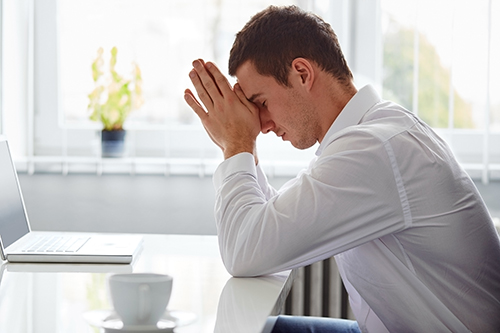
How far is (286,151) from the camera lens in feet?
6.87

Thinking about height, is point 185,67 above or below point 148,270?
above

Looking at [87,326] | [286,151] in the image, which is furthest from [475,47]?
[87,326]

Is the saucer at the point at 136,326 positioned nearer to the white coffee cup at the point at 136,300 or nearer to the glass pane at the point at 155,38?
the white coffee cup at the point at 136,300

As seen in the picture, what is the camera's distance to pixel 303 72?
1.16 metres

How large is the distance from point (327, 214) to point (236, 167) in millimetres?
239

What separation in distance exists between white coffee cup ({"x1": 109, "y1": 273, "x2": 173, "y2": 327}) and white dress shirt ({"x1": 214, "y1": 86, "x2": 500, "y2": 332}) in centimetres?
23

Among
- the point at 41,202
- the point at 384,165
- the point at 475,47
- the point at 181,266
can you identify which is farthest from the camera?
the point at 41,202

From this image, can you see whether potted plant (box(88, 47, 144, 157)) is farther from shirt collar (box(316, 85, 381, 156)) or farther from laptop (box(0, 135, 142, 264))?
shirt collar (box(316, 85, 381, 156))

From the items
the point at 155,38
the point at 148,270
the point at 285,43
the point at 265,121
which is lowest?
the point at 148,270

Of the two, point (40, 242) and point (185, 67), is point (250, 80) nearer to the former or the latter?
point (40, 242)

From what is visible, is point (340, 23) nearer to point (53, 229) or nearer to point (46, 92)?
point (46, 92)

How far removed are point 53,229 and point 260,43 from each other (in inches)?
49.6

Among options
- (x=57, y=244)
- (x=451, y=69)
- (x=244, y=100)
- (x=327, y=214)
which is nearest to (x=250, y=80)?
(x=244, y=100)

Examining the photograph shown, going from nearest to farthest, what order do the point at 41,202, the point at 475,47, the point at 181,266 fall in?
1. the point at 181,266
2. the point at 475,47
3. the point at 41,202
